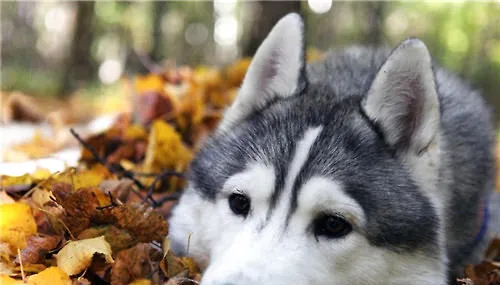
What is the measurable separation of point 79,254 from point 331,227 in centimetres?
106

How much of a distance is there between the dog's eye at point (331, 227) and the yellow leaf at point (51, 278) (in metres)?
1.04

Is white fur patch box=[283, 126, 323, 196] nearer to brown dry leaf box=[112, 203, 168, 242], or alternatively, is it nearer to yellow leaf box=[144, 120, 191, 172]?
brown dry leaf box=[112, 203, 168, 242]

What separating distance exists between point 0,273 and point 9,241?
1.08ft

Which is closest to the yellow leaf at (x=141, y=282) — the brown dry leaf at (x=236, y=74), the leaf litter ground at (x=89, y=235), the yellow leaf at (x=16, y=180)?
the leaf litter ground at (x=89, y=235)

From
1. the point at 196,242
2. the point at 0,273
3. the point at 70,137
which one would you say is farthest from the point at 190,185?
the point at 70,137

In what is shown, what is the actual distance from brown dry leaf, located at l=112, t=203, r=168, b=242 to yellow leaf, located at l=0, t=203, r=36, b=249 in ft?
1.48

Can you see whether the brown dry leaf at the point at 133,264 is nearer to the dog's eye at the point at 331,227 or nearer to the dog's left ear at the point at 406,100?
the dog's eye at the point at 331,227

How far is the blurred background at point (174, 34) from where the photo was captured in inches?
585

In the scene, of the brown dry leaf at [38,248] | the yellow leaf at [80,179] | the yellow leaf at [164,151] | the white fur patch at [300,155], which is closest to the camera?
the white fur patch at [300,155]

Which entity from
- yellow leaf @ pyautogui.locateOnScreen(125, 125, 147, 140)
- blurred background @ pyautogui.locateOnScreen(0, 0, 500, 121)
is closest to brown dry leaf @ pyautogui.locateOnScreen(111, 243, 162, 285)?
yellow leaf @ pyautogui.locateOnScreen(125, 125, 147, 140)

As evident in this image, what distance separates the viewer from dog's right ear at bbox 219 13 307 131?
108 inches

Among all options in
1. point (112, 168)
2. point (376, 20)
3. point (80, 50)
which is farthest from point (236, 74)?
point (376, 20)

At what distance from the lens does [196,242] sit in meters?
2.74

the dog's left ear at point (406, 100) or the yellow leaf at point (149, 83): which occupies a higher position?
the dog's left ear at point (406, 100)
